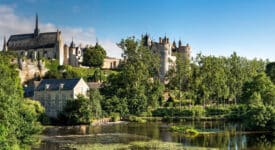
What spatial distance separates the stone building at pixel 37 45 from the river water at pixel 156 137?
2247 inches

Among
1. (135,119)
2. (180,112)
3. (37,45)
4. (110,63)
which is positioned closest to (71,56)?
(37,45)

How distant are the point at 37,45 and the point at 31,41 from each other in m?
4.04

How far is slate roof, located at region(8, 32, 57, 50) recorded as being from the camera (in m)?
126

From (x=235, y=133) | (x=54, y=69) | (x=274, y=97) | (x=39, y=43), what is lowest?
(x=235, y=133)

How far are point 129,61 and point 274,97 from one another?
35.6 meters

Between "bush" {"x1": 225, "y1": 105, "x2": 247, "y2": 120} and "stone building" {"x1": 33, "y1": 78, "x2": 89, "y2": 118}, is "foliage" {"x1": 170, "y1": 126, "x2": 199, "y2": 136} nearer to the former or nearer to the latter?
"bush" {"x1": 225, "y1": 105, "x2": 247, "y2": 120}

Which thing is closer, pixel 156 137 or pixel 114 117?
pixel 156 137

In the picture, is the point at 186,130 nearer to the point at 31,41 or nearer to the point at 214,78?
the point at 214,78

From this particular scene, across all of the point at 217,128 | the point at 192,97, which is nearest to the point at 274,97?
the point at 217,128

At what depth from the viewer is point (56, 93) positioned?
259ft

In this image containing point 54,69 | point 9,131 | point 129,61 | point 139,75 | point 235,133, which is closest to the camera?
point 9,131

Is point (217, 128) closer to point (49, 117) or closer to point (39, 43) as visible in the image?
point (49, 117)

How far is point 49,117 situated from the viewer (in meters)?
76.1

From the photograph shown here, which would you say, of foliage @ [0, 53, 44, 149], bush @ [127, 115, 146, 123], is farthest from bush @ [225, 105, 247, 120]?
foliage @ [0, 53, 44, 149]
